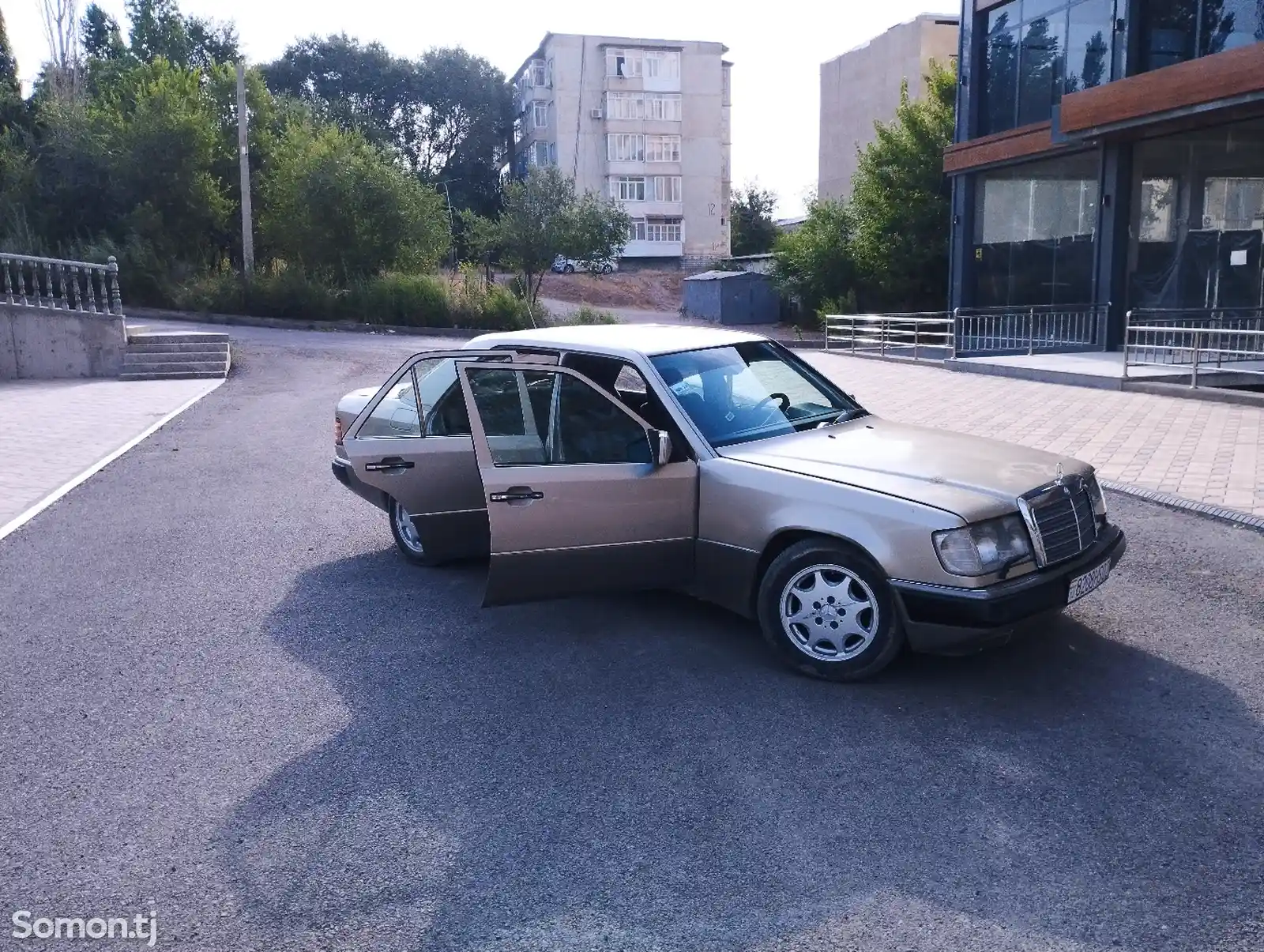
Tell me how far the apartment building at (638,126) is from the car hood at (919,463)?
62.1 m

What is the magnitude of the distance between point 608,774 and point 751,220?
197ft

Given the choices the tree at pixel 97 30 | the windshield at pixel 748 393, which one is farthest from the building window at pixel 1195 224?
the tree at pixel 97 30

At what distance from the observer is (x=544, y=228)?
39312 mm

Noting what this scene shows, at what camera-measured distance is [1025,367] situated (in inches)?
750

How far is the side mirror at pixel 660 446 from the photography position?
5426 millimetres

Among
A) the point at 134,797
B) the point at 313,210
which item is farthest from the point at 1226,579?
the point at 313,210

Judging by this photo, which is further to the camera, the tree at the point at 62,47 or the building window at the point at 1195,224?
the tree at the point at 62,47

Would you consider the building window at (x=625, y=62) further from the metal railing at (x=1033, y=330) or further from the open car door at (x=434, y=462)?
the open car door at (x=434, y=462)

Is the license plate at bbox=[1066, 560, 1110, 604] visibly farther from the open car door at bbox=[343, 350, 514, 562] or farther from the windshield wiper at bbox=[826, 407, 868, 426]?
the open car door at bbox=[343, 350, 514, 562]

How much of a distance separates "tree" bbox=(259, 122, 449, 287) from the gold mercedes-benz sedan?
29.1 m

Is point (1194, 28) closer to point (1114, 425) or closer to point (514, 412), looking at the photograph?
point (1114, 425)

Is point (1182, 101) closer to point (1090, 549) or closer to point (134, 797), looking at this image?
point (1090, 549)

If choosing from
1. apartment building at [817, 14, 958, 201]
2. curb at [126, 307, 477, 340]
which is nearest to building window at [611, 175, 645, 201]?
apartment building at [817, 14, 958, 201]

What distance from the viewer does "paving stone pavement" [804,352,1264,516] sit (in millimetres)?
9523
